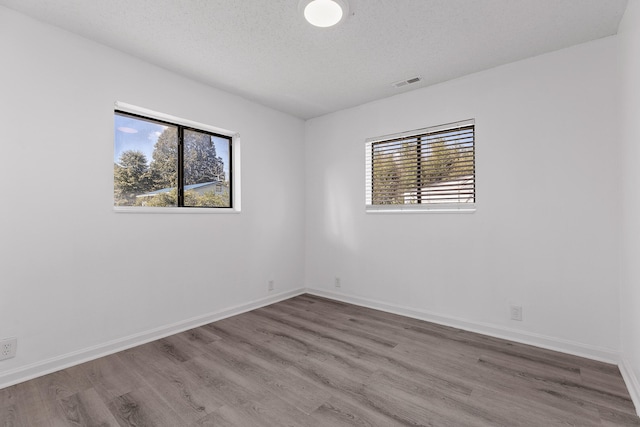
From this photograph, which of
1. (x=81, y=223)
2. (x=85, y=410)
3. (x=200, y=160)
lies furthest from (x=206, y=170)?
(x=85, y=410)

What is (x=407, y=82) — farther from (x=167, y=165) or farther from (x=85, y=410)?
(x=85, y=410)

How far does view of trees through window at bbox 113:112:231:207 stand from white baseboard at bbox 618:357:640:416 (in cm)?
375

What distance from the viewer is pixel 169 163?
3.16 metres

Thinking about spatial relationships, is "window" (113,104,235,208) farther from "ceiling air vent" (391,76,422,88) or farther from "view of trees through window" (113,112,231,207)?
"ceiling air vent" (391,76,422,88)

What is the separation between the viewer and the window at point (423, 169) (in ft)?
10.5

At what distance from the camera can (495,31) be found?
93.4 inches

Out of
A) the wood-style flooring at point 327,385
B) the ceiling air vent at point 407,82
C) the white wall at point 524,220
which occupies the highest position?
the ceiling air vent at point 407,82

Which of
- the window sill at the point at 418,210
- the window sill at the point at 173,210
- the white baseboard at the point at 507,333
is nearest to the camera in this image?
the white baseboard at the point at 507,333

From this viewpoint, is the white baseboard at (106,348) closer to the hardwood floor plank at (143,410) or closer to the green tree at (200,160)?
the hardwood floor plank at (143,410)

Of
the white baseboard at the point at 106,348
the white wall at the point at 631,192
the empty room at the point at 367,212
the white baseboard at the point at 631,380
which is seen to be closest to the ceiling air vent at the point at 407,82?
the empty room at the point at 367,212

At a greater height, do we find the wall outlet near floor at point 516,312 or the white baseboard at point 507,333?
the wall outlet near floor at point 516,312

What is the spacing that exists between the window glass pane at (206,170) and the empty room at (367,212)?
0.02 meters

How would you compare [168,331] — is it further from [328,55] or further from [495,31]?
[495,31]

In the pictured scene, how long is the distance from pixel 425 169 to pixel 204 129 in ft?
8.28
